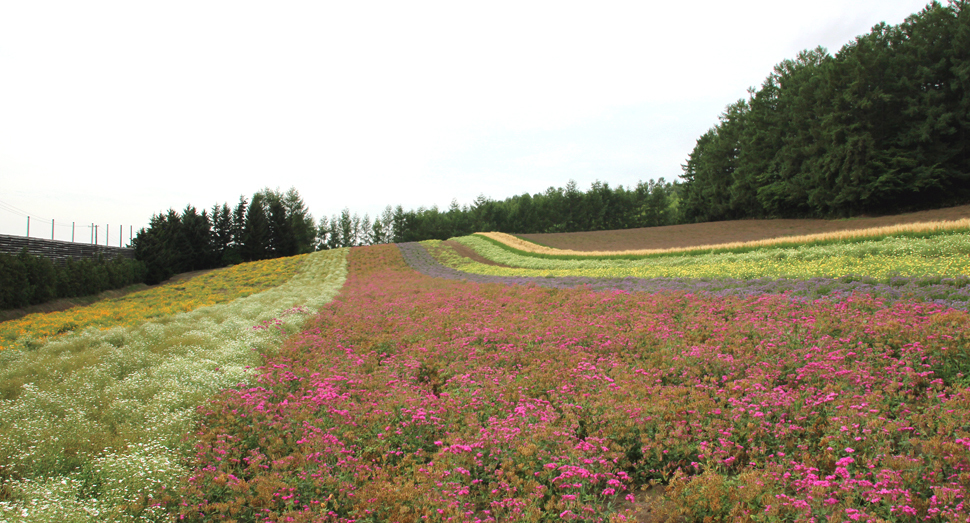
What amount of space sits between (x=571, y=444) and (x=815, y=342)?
15.5ft

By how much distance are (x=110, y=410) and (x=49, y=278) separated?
95.4 feet

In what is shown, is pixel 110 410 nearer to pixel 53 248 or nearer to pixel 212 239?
pixel 53 248

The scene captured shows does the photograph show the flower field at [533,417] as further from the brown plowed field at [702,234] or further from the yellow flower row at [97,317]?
the brown plowed field at [702,234]

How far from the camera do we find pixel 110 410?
5750 millimetres

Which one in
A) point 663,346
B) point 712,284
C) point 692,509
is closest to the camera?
point 692,509

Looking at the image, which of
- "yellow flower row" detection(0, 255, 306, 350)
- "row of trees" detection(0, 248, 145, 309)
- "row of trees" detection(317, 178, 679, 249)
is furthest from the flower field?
"row of trees" detection(317, 178, 679, 249)

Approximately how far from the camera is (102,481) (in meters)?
4.37

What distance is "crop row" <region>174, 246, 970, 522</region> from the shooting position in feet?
12.7

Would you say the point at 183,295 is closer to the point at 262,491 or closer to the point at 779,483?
the point at 262,491

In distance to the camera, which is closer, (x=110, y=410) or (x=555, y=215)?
(x=110, y=410)

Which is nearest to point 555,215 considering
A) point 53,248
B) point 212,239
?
point 212,239

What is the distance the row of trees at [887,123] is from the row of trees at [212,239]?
6106cm

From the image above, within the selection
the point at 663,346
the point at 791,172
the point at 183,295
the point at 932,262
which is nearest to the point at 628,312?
the point at 663,346

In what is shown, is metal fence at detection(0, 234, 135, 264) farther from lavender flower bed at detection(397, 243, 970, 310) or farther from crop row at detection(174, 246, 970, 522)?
lavender flower bed at detection(397, 243, 970, 310)
